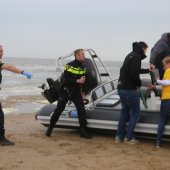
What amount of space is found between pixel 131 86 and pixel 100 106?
113cm

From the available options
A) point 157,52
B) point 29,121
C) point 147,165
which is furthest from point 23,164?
point 29,121

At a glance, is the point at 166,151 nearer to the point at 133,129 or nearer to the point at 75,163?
the point at 133,129

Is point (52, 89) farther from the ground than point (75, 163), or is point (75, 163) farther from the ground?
point (52, 89)

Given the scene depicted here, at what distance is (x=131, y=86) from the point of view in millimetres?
6781

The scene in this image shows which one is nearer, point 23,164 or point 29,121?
point 23,164

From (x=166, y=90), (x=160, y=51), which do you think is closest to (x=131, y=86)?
(x=166, y=90)

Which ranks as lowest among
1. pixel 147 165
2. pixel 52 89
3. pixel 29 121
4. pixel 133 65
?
pixel 29 121

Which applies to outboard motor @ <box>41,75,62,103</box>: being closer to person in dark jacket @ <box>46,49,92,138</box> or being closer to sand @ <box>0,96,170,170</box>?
person in dark jacket @ <box>46,49,92,138</box>

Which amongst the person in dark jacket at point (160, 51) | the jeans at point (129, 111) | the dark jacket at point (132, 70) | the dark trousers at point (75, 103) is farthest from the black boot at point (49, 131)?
the person in dark jacket at point (160, 51)

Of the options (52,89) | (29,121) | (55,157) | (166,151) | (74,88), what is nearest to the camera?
(55,157)

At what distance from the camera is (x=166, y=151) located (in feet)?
21.3

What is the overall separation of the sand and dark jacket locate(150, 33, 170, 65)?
1546mm

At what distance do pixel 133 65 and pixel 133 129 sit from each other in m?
1.10

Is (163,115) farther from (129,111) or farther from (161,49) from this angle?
(161,49)
